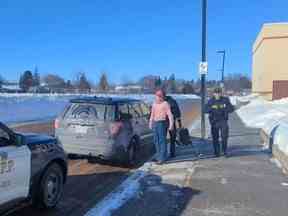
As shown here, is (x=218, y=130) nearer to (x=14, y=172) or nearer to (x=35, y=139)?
(x=35, y=139)

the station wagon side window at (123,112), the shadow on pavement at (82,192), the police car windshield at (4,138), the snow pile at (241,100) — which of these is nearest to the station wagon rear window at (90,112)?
the station wagon side window at (123,112)

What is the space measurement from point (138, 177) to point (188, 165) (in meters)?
1.81

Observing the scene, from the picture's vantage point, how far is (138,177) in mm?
8688

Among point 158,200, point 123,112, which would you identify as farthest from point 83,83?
point 158,200

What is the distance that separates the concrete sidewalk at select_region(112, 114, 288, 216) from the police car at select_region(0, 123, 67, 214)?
42.4 inches

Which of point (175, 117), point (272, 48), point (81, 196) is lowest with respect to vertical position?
point (81, 196)

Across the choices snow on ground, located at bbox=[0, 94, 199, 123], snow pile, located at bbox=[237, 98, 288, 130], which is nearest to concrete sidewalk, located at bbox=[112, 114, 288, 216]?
snow pile, located at bbox=[237, 98, 288, 130]

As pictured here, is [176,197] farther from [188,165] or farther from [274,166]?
[274,166]

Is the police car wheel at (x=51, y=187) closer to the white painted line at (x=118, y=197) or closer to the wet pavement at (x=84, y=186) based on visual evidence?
the wet pavement at (x=84, y=186)

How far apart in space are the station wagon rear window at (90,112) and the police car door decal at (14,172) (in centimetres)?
424

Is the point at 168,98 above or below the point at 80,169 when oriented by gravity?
above

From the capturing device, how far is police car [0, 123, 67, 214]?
206 inches

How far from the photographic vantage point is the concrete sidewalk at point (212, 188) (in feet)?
21.0

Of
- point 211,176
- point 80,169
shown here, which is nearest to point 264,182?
point 211,176
